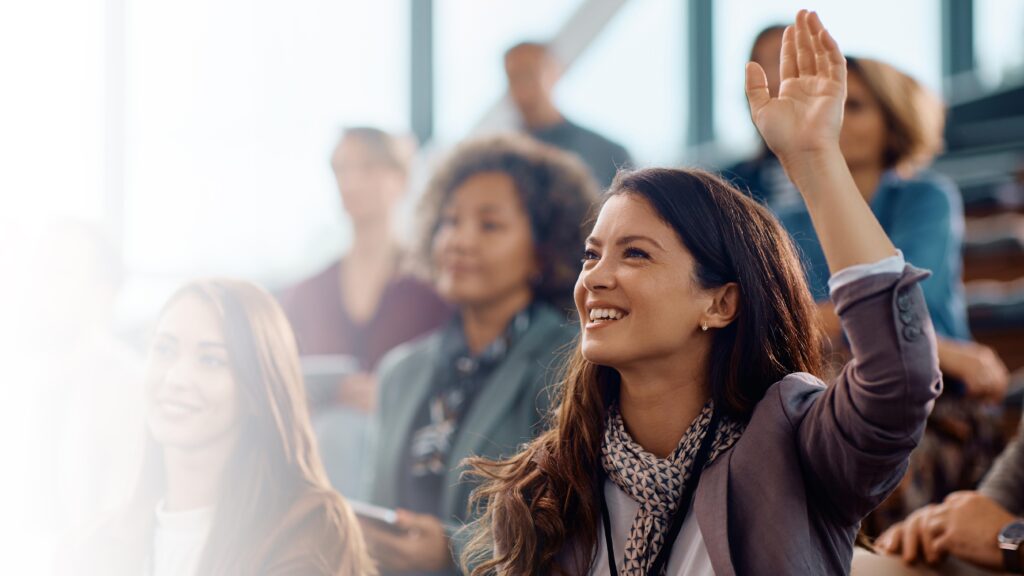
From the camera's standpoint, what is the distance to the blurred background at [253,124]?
58.4 inches

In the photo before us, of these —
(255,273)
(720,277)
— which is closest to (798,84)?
(720,277)

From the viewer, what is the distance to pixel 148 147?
1871mm

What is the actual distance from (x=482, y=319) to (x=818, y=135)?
1.17 m

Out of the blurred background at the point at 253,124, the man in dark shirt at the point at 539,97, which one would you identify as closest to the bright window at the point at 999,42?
the blurred background at the point at 253,124

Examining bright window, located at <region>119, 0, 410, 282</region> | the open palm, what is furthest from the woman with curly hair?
the open palm

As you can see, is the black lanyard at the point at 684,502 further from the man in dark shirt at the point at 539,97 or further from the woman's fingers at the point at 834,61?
the man in dark shirt at the point at 539,97

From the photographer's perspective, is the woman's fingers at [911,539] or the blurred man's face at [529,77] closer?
the woman's fingers at [911,539]

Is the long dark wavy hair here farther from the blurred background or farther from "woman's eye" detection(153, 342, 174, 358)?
"woman's eye" detection(153, 342, 174, 358)

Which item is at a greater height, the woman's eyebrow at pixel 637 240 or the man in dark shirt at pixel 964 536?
the woman's eyebrow at pixel 637 240

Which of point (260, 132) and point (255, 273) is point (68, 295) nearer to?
point (255, 273)

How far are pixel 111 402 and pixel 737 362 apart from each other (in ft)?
2.66

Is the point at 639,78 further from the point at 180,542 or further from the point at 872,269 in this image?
the point at 872,269

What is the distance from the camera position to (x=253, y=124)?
7.88 feet

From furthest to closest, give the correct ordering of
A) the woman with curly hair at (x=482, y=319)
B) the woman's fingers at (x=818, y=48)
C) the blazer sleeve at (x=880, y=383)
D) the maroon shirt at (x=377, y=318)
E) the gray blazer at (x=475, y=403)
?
the maroon shirt at (x=377, y=318), the woman with curly hair at (x=482, y=319), the gray blazer at (x=475, y=403), the woman's fingers at (x=818, y=48), the blazer sleeve at (x=880, y=383)
